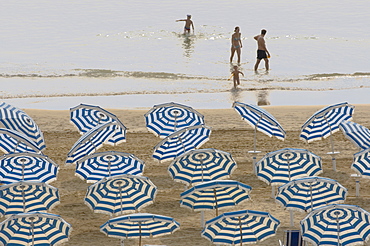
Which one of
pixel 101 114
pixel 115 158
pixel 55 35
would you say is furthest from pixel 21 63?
pixel 115 158

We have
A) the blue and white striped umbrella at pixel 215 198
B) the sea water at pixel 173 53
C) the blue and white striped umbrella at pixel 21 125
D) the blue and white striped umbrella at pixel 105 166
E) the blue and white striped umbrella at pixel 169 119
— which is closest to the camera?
the blue and white striped umbrella at pixel 215 198

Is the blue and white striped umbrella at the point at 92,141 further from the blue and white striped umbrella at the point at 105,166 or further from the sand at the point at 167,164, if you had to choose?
the blue and white striped umbrella at the point at 105,166

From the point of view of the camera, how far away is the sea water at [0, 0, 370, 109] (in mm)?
23906

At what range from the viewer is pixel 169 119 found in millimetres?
15328

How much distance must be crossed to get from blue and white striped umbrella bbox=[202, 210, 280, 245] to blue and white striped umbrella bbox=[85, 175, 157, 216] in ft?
5.23

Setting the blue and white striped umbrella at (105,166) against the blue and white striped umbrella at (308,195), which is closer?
the blue and white striped umbrella at (308,195)

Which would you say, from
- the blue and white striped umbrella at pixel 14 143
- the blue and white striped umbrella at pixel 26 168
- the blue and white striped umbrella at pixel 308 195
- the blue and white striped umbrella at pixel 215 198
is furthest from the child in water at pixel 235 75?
the blue and white striped umbrella at pixel 308 195

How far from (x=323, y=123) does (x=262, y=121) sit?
1.32m

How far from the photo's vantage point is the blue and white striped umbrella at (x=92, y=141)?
45.4 ft

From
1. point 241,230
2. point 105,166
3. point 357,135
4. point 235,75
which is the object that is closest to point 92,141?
point 105,166

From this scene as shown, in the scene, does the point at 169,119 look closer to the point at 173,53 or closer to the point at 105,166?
the point at 105,166

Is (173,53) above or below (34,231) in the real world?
above

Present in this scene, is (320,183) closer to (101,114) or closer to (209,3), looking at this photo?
(101,114)

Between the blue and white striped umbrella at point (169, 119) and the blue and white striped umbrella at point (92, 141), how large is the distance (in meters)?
0.97
